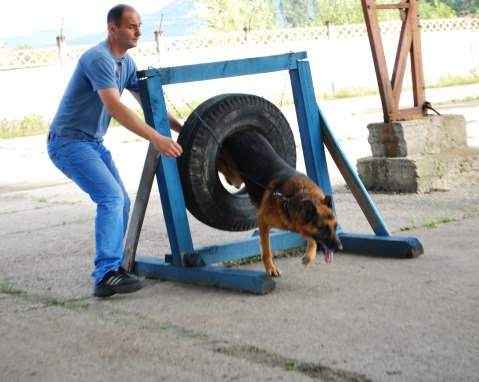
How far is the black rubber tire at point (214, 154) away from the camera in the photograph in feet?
18.1

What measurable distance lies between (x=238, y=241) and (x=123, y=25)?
69.7 inches

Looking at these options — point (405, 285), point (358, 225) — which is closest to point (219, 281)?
point (405, 285)

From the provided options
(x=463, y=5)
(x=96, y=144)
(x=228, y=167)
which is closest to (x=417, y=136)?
(x=228, y=167)

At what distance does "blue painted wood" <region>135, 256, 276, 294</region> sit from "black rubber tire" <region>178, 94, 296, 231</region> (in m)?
0.44

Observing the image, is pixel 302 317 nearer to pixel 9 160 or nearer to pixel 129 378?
pixel 129 378

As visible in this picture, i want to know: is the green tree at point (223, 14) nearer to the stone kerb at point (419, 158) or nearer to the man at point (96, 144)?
the stone kerb at point (419, 158)

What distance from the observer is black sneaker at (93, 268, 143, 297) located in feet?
16.8

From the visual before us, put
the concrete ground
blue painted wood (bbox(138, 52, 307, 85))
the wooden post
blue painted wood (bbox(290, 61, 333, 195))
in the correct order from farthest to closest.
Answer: the wooden post → blue painted wood (bbox(290, 61, 333, 195)) → blue painted wood (bbox(138, 52, 307, 85)) → the concrete ground

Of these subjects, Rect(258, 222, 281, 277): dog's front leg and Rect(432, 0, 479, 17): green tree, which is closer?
Rect(258, 222, 281, 277): dog's front leg

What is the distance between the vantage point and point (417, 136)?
8367 mm

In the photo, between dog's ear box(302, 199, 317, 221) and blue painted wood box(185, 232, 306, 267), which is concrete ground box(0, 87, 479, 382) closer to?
blue painted wood box(185, 232, 306, 267)

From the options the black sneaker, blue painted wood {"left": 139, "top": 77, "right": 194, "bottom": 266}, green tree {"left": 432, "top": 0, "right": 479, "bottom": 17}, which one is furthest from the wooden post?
green tree {"left": 432, "top": 0, "right": 479, "bottom": 17}

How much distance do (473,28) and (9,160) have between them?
2518 centimetres

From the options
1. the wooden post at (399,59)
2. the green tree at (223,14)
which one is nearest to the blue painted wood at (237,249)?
the wooden post at (399,59)
